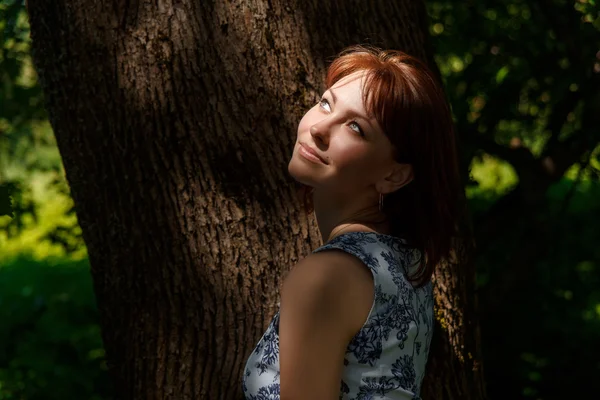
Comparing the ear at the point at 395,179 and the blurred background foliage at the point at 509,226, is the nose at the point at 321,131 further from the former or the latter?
the blurred background foliage at the point at 509,226

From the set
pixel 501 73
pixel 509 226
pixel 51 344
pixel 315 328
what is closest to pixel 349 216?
pixel 315 328

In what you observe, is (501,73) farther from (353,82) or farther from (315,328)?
(315,328)

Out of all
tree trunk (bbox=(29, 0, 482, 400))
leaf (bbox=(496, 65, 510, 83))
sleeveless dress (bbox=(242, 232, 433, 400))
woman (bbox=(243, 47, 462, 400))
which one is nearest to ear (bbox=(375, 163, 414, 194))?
woman (bbox=(243, 47, 462, 400))

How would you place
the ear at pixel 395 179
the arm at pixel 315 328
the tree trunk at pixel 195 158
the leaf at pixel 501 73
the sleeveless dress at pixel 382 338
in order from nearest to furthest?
the arm at pixel 315 328
the sleeveless dress at pixel 382 338
the ear at pixel 395 179
the tree trunk at pixel 195 158
the leaf at pixel 501 73

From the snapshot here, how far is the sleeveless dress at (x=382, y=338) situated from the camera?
73.7 inches

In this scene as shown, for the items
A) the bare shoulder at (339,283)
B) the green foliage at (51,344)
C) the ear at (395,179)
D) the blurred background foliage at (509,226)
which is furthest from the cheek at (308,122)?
the green foliage at (51,344)

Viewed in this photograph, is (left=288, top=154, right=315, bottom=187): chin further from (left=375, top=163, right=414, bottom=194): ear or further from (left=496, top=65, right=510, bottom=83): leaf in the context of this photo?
(left=496, top=65, right=510, bottom=83): leaf

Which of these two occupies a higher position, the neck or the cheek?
the cheek

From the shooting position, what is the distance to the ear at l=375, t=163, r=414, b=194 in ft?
6.48

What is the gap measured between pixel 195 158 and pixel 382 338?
817 millimetres

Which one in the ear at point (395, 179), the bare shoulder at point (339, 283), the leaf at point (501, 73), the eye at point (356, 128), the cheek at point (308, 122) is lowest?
the bare shoulder at point (339, 283)

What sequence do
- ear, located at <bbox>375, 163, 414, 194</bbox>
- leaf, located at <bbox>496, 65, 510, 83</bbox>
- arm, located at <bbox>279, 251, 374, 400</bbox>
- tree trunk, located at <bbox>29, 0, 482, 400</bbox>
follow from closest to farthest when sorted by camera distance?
arm, located at <bbox>279, 251, 374, 400</bbox> < ear, located at <bbox>375, 163, 414, 194</bbox> < tree trunk, located at <bbox>29, 0, 482, 400</bbox> < leaf, located at <bbox>496, 65, 510, 83</bbox>

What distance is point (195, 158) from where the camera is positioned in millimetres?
2400

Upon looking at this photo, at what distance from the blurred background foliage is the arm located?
5.84 feet
